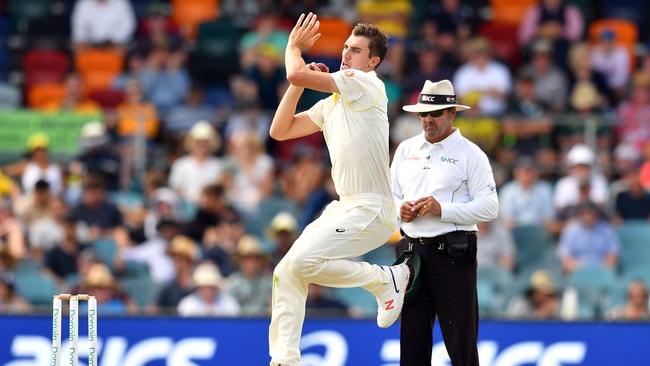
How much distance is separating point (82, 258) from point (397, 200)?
6.13 m

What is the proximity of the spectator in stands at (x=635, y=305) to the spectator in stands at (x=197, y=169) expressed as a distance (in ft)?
15.0

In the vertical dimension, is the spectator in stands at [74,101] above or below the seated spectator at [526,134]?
above

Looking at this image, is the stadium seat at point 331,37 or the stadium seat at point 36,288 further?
the stadium seat at point 331,37

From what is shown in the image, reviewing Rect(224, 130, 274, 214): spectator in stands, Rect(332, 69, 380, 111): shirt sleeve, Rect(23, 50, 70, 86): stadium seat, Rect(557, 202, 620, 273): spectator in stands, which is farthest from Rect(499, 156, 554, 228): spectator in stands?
Rect(332, 69, 380, 111): shirt sleeve

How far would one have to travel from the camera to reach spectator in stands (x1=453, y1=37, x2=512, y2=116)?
18.9 meters

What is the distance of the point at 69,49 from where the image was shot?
20.2m

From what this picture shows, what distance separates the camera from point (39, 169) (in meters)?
17.5

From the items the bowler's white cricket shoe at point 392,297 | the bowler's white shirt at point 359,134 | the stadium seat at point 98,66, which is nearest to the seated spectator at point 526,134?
the stadium seat at point 98,66

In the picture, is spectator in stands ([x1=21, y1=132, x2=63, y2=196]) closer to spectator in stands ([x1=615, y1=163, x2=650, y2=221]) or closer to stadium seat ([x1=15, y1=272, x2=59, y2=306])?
stadium seat ([x1=15, y1=272, x2=59, y2=306])

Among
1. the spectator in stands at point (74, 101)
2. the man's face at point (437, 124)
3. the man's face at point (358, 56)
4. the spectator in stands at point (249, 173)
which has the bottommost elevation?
the spectator in stands at point (249, 173)

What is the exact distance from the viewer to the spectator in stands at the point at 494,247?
1650 centimetres

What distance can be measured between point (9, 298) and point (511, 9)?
338 inches

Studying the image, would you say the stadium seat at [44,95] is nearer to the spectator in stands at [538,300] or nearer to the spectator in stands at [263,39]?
the spectator in stands at [263,39]

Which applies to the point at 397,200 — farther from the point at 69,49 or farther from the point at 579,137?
the point at 69,49
